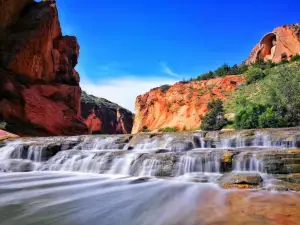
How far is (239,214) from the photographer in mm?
4883

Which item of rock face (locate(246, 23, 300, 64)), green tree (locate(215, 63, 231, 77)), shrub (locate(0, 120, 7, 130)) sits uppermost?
rock face (locate(246, 23, 300, 64))

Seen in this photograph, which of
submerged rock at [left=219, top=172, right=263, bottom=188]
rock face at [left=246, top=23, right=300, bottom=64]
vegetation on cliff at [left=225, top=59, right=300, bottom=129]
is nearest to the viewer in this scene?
submerged rock at [left=219, top=172, right=263, bottom=188]

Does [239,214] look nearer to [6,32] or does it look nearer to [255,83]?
[6,32]

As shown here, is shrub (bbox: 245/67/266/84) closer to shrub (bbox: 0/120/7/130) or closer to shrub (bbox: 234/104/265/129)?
shrub (bbox: 234/104/265/129)

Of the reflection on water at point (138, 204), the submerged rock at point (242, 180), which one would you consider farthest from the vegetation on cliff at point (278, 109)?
the reflection on water at point (138, 204)

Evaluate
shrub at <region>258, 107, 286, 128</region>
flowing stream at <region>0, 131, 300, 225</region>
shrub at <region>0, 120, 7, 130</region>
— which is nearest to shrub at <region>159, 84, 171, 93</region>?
shrub at <region>258, 107, 286, 128</region>

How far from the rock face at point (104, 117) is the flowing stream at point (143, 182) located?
107 feet

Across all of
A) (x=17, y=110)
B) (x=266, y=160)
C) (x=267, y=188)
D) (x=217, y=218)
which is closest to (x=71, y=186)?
(x=217, y=218)

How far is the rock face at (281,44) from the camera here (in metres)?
40.9

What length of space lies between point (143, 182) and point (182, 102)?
107ft

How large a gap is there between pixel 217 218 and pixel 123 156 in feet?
23.1

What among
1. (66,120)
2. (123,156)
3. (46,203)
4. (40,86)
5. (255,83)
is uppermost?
(255,83)

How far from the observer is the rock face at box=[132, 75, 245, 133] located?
37.3m

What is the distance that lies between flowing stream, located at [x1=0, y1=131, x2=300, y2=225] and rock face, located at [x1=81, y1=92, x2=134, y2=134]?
32596 mm
